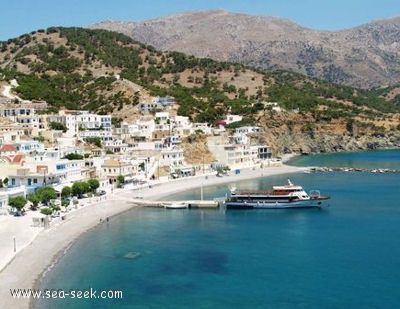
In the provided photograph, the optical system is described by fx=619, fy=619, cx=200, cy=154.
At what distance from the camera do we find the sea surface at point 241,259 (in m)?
31.7

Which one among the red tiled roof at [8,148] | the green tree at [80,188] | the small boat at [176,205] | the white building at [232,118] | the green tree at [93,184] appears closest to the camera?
the green tree at [80,188]

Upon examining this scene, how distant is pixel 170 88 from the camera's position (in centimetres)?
13000

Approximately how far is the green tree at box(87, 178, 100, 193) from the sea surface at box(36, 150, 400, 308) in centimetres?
654

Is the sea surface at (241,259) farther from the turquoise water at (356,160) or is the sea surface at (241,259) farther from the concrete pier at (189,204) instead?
the turquoise water at (356,160)

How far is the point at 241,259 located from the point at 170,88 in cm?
9369

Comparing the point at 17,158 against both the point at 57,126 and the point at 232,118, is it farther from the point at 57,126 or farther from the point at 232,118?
the point at 232,118

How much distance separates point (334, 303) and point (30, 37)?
13029cm

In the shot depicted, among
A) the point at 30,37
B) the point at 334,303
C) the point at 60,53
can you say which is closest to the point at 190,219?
the point at 334,303

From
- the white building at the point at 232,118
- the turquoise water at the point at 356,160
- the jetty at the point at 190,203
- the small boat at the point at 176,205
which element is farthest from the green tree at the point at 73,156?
the white building at the point at 232,118

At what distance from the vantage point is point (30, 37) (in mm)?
147250

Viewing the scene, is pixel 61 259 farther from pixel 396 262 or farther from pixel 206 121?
pixel 206 121

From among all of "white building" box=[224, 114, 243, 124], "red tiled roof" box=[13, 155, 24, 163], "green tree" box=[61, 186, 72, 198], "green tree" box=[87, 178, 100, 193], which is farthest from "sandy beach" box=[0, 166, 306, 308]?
"white building" box=[224, 114, 243, 124]

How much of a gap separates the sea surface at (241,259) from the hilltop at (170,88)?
54197mm

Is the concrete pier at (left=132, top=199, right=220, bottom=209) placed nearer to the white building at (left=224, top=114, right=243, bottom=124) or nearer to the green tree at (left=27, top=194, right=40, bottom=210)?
the green tree at (left=27, top=194, right=40, bottom=210)
